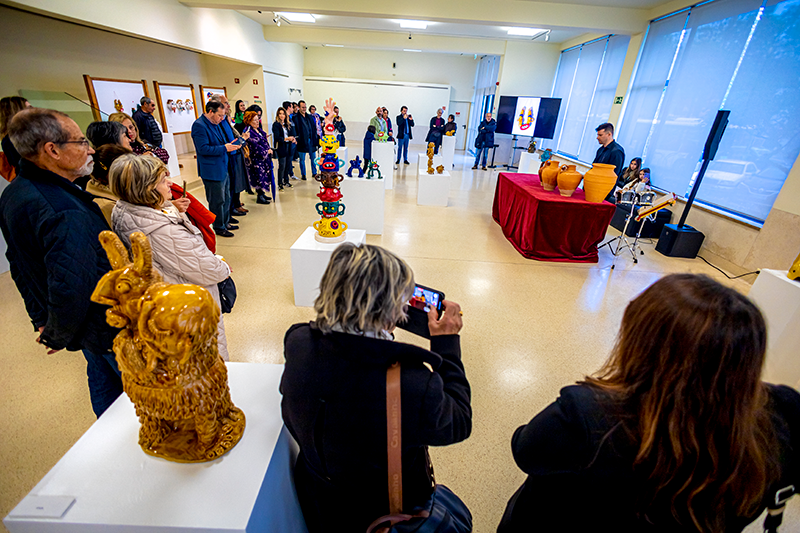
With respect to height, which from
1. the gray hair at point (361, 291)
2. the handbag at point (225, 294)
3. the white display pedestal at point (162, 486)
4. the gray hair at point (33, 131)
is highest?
the gray hair at point (33, 131)

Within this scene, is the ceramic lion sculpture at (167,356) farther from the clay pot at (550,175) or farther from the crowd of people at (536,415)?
the clay pot at (550,175)

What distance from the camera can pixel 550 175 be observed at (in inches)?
163

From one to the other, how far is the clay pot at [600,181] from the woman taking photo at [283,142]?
4.93 meters

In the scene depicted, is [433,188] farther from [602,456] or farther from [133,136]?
[602,456]

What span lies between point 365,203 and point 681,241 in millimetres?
3956

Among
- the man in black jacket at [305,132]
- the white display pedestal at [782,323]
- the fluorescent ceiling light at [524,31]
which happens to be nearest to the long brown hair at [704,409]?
the white display pedestal at [782,323]

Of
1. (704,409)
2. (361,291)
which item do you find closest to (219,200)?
(361,291)

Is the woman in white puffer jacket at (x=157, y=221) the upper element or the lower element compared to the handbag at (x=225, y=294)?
upper

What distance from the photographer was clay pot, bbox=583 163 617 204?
3576 millimetres

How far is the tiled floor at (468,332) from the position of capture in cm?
166

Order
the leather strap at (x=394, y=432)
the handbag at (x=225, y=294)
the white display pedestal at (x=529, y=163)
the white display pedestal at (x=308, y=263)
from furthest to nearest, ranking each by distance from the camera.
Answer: the white display pedestal at (x=529, y=163) < the white display pedestal at (x=308, y=263) < the handbag at (x=225, y=294) < the leather strap at (x=394, y=432)

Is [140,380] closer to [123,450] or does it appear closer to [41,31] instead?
[123,450]

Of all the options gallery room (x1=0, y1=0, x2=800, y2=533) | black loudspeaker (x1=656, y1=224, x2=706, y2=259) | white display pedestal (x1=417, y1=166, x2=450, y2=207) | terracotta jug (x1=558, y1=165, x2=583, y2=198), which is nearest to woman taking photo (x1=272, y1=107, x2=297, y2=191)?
gallery room (x1=0, y1=0, x2=800, y2=533)

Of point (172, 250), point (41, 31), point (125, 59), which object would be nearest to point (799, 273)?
point (172, 250)
